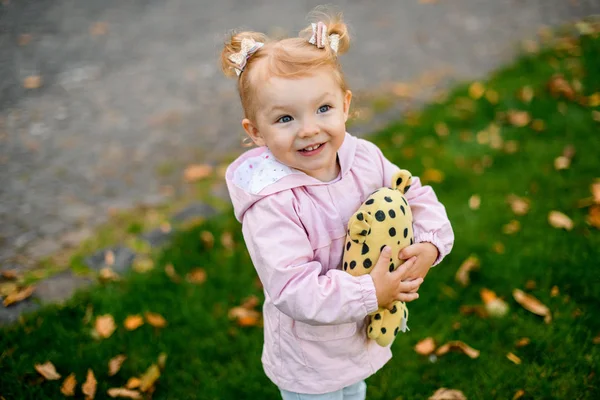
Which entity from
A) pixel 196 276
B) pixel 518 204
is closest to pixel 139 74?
pixel 196 276

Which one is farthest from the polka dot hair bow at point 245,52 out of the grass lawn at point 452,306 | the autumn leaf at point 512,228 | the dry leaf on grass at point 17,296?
the autumn leaf at point 512,228

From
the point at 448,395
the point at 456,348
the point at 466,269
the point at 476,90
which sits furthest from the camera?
the point at 476,90

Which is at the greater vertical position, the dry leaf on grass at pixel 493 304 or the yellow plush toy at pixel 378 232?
the yellow plush toy at pixel 378 232

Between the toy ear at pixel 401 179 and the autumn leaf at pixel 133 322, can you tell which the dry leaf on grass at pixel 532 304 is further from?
the autumn leaf at pixel 133 322

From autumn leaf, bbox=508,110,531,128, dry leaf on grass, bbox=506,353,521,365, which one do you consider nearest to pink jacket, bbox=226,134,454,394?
dry leaf on grass, bbox=506,353,521,365

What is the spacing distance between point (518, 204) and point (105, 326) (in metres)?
2.59

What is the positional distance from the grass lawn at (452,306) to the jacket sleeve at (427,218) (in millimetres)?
974

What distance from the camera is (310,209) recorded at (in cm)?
172

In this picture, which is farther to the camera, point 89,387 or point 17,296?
point 17,296

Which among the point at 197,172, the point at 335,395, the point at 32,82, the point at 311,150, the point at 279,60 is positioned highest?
the point at 279,60

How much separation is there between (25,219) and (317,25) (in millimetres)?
2835

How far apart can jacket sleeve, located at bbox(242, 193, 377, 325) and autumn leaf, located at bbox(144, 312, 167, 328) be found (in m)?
1.43

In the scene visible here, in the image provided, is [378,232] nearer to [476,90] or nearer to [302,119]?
[302,119]

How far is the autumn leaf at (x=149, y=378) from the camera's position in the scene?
8.48 ft
